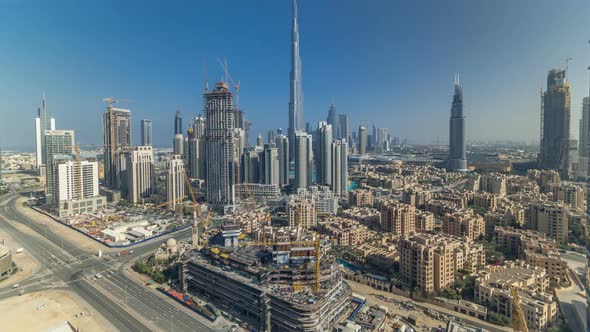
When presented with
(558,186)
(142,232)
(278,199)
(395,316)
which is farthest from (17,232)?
(558,186)

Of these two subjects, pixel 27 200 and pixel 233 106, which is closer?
pixel 233 106

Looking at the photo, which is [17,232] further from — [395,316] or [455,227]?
[455,227]

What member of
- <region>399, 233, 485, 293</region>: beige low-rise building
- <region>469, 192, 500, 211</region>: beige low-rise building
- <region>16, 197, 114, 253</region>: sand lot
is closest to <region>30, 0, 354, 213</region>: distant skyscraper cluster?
<region>16, 197, 114, 253</region>: sand lot

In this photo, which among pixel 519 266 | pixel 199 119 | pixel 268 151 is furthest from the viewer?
pixel 199 119

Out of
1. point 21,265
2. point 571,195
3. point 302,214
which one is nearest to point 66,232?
point 21,265

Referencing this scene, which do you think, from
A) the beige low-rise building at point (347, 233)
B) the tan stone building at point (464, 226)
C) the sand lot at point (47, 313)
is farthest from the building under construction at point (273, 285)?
the tan stone building at point (464, 226)

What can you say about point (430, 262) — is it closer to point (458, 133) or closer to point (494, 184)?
point (494, 184)

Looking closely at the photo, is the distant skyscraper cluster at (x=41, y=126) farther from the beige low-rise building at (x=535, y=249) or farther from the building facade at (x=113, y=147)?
the beige low-rise building at (x=535, y=249)
